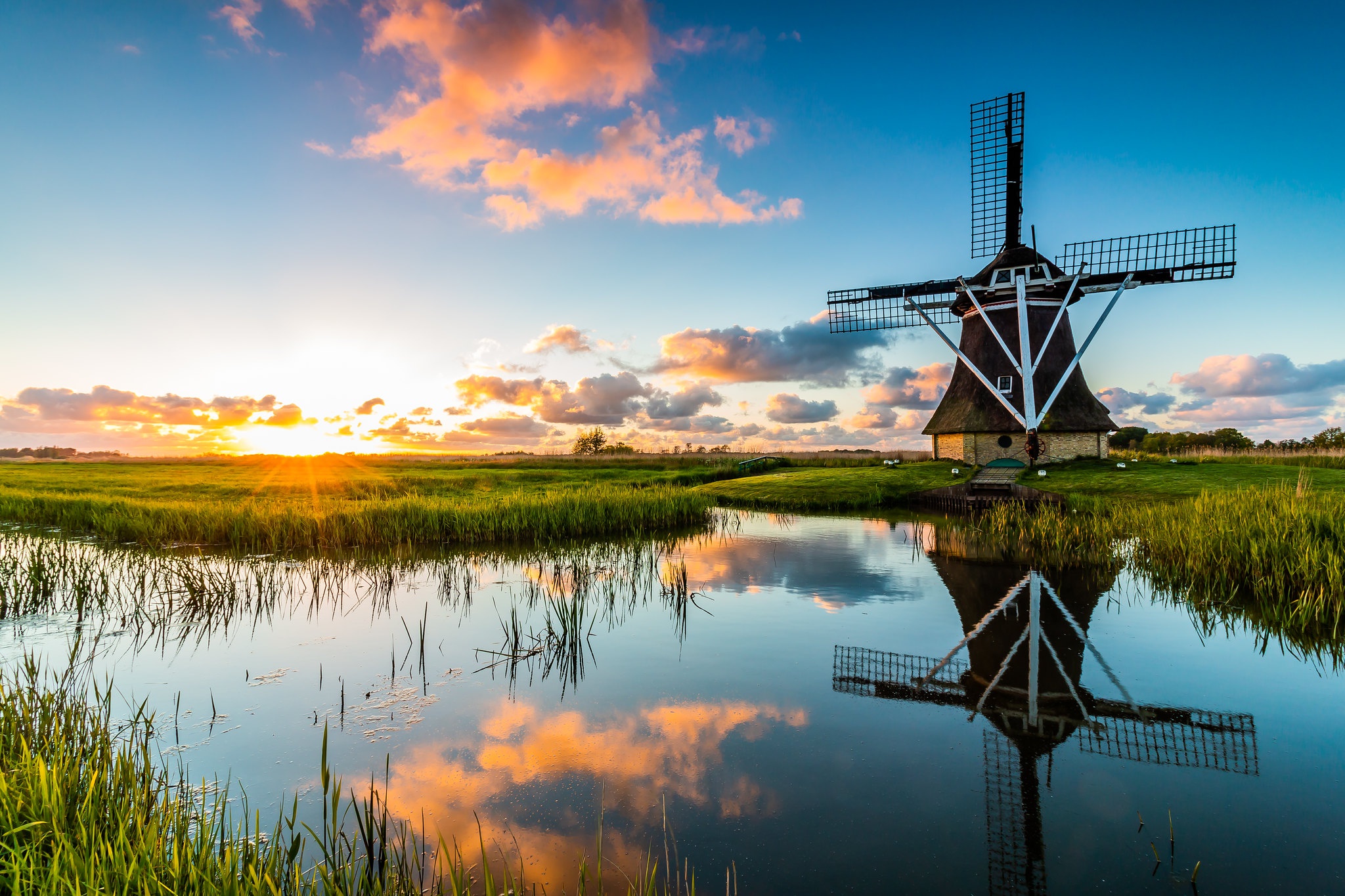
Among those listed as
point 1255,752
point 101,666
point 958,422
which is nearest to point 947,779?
point 1255,752

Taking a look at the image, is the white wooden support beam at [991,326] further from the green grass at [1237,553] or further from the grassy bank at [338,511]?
the grassy bank at [338,511]

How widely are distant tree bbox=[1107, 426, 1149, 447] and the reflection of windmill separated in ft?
279

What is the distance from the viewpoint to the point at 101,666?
24.0ft

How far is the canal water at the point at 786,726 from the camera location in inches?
163

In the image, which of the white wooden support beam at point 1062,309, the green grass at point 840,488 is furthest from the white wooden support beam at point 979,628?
the white wooden support beam at point 1062,309

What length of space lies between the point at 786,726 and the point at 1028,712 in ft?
8.31

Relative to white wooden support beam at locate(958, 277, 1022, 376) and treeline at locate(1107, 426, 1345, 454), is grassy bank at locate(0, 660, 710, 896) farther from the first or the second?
treeline at locate(1107, 426, 1345, 454)

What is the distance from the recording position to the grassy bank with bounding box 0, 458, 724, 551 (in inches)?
656

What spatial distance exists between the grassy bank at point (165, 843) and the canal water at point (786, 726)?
0.99ft

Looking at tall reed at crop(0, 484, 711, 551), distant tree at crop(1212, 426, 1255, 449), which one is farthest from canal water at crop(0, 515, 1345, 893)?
distant tree at crop(1212, 426, 1255, 449)

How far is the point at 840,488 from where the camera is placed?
2936cm

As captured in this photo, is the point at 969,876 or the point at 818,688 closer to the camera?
the point at 969,876

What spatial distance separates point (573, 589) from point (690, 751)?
6.12 meters

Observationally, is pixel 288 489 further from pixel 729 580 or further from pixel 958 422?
pixel 958 422
